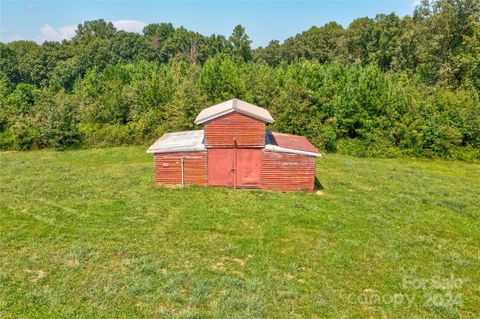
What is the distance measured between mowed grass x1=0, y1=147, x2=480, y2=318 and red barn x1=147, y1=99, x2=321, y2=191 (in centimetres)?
73

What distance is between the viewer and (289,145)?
18.5m

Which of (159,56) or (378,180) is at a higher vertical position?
(159,56)

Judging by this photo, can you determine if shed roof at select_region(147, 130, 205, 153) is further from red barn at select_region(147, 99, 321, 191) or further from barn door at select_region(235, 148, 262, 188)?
barn door at select_region(235, 148, 262, 188)

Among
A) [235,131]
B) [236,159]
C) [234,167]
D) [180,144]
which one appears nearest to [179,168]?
[180,144]

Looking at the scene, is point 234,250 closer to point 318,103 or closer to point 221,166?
point 221,166

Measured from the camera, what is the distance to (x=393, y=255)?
37.1ft

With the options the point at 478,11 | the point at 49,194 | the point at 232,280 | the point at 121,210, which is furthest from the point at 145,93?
the point at 478,11

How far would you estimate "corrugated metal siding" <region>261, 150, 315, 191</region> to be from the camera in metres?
17.6

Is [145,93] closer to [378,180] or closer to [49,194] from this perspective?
[49,194]

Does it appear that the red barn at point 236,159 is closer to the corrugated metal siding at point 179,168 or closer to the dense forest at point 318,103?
the corrugated metal siding at point 179,168

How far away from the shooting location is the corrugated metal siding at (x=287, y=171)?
57.8ft

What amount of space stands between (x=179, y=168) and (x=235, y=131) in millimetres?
3338

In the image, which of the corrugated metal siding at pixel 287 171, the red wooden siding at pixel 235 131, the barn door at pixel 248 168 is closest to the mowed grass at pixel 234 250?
the barn door at pixel 248 168

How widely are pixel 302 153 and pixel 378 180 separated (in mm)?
6163
